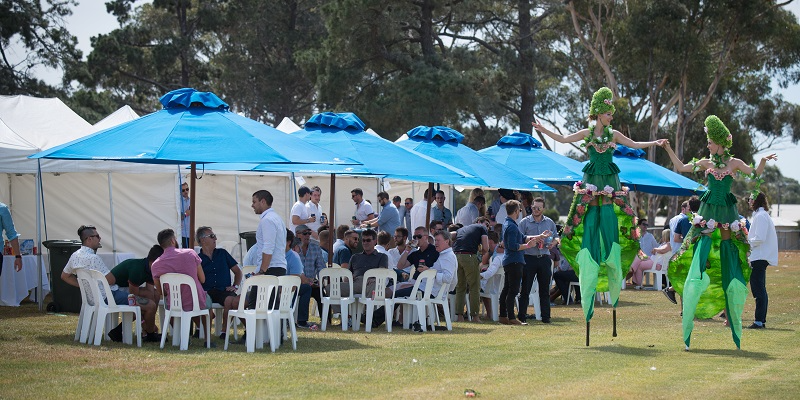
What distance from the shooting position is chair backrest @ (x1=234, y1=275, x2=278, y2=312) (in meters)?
10.4

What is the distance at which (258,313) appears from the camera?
10609 mm

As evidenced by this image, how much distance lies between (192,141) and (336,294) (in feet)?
10.7

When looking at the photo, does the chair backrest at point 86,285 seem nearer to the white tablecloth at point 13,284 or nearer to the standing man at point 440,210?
the white tablecloth at point 13,284

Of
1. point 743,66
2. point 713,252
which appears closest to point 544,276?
point 713,252

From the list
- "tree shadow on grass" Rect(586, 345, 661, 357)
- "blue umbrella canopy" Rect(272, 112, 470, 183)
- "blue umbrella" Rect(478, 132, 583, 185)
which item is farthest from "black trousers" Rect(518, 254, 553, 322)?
"blue umbrella" Rect(478, 132, 583, 185)

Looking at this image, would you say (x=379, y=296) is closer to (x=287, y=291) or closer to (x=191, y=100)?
(x=287, y=291)

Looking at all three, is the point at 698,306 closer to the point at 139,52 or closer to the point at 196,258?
the point at 196,258

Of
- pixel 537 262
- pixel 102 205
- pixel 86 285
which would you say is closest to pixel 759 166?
pixel 537 262

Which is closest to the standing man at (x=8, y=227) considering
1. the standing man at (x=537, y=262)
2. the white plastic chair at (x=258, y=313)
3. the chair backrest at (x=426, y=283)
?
the white plastic chair at (x=258, y=313)

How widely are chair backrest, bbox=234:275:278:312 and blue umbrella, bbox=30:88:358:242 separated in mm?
1201

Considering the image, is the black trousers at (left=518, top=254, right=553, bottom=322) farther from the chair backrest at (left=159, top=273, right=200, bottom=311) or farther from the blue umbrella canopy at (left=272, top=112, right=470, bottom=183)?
Answer: the chair backrest at (left=159, top=273, right=200, bottom=311)

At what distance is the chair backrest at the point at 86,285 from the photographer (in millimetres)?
10883

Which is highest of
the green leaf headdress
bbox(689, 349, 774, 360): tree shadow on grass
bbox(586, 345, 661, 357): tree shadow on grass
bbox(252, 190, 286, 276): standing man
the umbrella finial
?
the umbrella finial

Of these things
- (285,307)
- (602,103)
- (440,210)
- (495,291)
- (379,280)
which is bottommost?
(495,291)
